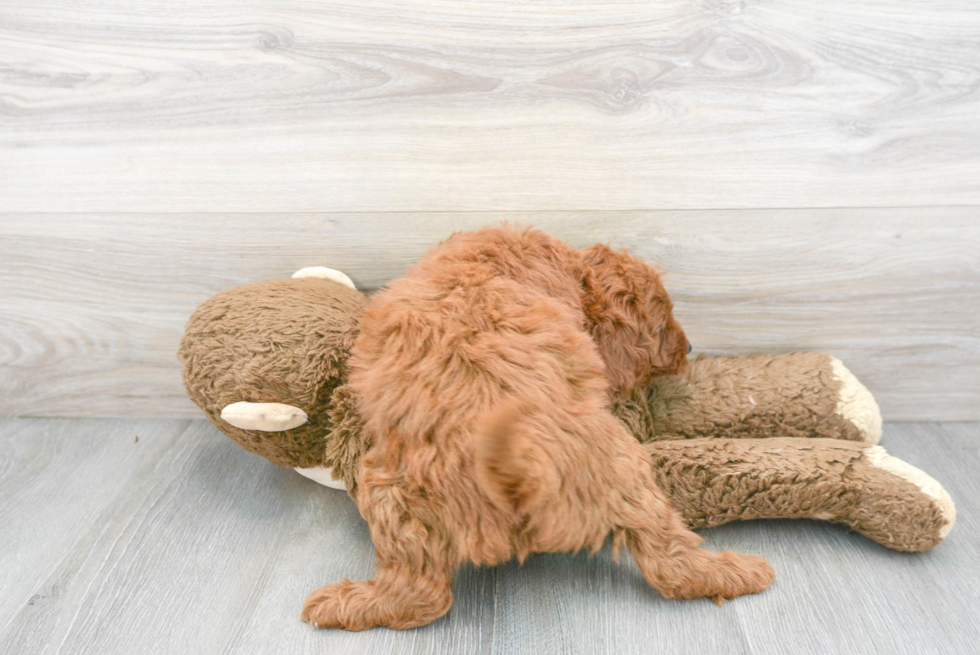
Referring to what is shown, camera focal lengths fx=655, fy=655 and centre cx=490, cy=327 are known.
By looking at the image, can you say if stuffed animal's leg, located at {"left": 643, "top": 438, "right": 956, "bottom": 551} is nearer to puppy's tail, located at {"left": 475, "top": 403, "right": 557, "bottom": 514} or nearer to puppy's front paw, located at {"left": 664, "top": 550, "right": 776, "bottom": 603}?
puppy's front paw, located at {"left": 664, "top": 550, "right": 776, "bottom": 603}

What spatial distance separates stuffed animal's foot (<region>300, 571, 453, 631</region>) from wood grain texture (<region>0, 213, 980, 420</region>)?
0.50 meters

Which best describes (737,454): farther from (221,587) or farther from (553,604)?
(221,587)

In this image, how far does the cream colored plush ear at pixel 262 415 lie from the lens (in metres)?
0.83

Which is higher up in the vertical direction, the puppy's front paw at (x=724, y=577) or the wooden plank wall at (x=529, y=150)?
the wooden plank wall at (x=529, y=150)

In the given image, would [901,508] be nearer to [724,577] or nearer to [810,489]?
[810,489]

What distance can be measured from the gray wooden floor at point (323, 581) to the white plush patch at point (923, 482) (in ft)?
0.23

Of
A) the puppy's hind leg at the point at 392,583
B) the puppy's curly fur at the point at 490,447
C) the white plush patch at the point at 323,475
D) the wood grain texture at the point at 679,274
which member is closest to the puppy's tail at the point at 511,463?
the puppy's curly fur at the point at 490,447

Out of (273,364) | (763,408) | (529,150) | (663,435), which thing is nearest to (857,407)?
(763,408)

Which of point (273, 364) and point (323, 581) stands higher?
point (273, 364)

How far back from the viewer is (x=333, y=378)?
85 centimetres

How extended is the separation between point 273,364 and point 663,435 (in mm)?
569

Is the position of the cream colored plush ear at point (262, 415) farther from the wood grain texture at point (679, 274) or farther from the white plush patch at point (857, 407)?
the white plush patch at point (857, 407)

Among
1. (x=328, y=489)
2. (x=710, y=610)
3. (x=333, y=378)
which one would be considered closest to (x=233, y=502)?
(x=328, y=489)

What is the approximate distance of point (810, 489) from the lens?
867 millimetres
